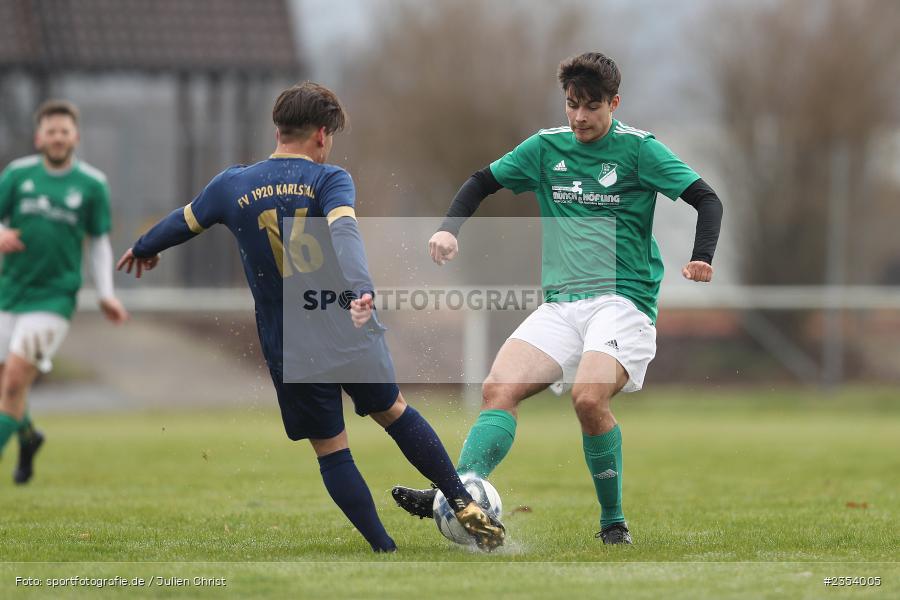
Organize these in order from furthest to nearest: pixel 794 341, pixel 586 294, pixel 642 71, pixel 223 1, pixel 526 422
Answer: pixel 642 71 → pixel 223 1 → pixel 794 341 → pixel 526 422 → pixel 586 294

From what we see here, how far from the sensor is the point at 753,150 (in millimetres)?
21250

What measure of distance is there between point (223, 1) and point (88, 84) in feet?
8.25

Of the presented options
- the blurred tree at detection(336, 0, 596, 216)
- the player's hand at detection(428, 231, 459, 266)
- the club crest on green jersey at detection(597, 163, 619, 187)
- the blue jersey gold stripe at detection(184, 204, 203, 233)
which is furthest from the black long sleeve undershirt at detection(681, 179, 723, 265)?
the blurred tree at detection(336, 0, 596, 216)

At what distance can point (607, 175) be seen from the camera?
589 centimetres

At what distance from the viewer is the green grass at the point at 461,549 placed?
4738mm

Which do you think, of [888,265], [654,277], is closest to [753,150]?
[888,265]

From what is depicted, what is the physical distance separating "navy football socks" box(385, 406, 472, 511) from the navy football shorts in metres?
0.12

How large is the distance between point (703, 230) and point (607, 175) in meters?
0.49

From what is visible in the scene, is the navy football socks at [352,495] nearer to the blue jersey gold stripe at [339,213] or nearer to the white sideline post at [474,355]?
the blue jersey gold stripe at [339,213]

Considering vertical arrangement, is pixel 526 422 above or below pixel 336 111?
below

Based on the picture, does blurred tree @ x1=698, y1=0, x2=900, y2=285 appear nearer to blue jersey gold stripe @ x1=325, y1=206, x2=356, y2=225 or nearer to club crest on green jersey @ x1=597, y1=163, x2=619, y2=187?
club crest on green jersey @ x1=597, y1=163, x2=619, y2=187

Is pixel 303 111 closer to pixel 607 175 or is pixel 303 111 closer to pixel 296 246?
pixel 296 246

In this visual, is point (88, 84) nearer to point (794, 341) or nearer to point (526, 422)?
point (526, 422)

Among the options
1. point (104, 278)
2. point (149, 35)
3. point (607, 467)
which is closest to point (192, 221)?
point (607, 467)
